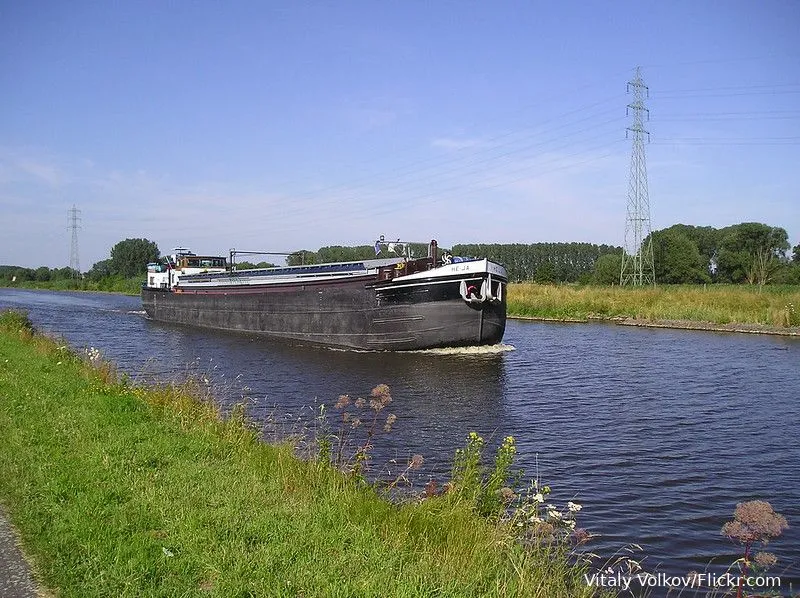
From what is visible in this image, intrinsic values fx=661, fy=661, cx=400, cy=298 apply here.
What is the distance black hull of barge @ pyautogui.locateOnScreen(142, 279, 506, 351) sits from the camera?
26.0 m

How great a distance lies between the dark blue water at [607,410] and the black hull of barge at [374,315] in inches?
35.5

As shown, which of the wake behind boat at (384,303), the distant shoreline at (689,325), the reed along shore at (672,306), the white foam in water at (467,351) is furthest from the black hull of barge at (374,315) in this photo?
the reed along shore at (672,306)

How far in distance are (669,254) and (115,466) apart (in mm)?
84673

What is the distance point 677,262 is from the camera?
82.5 m

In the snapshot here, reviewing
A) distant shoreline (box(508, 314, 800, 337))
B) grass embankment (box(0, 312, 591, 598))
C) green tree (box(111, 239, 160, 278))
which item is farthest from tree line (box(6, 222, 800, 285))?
grass embankment (box(0, 312, 591, 598))

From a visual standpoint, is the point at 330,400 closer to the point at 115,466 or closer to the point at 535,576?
the point at 115,466

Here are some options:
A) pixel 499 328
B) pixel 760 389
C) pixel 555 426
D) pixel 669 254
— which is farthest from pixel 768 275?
pixel 555 426

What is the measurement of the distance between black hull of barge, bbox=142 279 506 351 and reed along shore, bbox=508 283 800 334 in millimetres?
16690

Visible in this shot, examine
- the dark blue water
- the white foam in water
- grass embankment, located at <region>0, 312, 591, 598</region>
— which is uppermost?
grass embankment, located at <region>0, 312, 591, 598</region>

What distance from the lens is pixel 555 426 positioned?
13859mm

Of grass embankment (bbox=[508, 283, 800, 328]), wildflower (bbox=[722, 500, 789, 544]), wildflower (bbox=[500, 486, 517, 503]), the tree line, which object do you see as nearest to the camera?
Answer: wildflower (bbox=[722, 500, 789, 544])

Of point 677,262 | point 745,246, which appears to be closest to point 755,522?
point 677,262

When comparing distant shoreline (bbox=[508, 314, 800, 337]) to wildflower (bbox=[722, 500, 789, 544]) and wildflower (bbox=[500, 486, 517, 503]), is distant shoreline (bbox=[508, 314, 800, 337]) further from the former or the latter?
wildflower (bbox=[722, 500, 789, 544])

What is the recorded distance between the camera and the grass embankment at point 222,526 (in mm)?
4785
